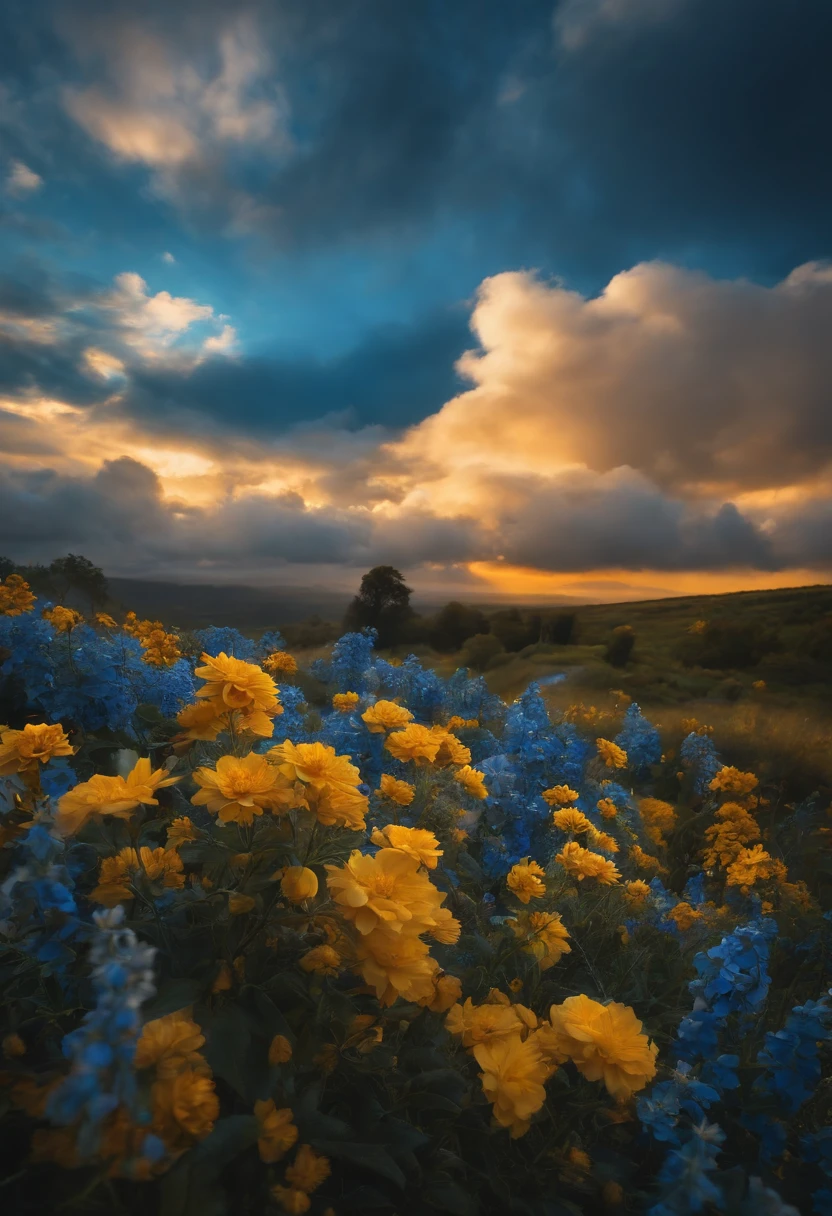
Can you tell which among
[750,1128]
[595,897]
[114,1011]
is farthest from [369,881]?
[595,897]

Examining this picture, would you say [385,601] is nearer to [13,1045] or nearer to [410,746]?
[410,746]

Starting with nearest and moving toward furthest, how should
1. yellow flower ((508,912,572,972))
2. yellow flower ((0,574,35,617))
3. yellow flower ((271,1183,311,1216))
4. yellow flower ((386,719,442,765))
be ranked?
yellow flower ((271,1183,311,1216)) → yellow flower ((508,912,572,972)) → yellow flower ((386,719,442,765)) → yellow flower ((0,574,35,617))

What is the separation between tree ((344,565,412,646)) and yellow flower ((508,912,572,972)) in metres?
7.08

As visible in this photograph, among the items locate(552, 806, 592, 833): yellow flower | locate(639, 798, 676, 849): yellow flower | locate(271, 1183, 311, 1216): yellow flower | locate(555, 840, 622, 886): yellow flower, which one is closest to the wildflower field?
locate(271, 1183, 311, 1216): yellow flower

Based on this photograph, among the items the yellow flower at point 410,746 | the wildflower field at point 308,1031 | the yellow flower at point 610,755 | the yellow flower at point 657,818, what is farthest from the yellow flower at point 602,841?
the yellow flower at point 657,818

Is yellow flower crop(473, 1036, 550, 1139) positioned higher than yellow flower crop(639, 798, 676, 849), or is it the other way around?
yellow flower crop(473, 1036, 550, 1139)

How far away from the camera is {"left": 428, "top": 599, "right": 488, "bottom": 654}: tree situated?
367 inches

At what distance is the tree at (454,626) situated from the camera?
9.32 meters

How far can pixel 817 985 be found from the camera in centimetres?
309

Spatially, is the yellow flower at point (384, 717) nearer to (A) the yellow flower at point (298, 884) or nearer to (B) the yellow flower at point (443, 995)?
(B) the yellow flower at point (443, 995)

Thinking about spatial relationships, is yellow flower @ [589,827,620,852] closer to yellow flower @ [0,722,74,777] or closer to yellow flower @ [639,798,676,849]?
yellow flower @ [639,798,676,849]

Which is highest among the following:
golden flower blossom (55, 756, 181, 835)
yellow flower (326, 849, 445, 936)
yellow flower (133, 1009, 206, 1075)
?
golden flower blossom (55, 756, 181, 835)

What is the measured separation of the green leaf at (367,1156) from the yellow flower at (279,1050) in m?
0.15

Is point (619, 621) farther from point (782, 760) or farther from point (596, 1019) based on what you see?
point (596, 1019)
